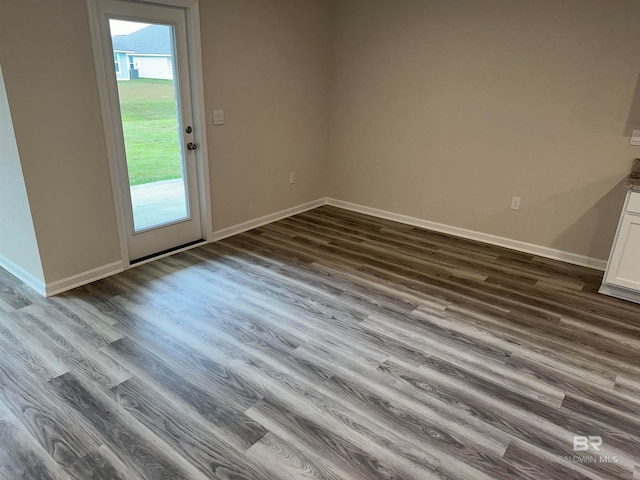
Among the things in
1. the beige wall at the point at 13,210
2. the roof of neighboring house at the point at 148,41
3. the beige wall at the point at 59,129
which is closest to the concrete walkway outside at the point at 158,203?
the beige wall at the point at 59,129

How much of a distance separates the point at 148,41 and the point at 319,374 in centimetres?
286

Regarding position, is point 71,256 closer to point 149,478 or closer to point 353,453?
point 149,478

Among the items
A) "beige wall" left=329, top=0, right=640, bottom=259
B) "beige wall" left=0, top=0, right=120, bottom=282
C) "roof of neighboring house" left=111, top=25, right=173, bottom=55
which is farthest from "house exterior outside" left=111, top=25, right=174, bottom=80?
"beige wall" left=329, top=0, right=640, bottom=259

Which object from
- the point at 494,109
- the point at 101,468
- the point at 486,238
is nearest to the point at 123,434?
the point at 101,468

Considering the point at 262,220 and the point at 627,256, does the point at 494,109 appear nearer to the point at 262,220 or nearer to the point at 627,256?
the point at 627,256

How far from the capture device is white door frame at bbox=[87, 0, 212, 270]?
118 inches

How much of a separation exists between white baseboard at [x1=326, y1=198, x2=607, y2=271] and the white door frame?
78.1 inches

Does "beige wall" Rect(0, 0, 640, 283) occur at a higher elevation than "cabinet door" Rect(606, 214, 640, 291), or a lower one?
higher

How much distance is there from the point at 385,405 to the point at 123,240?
2.48 meters

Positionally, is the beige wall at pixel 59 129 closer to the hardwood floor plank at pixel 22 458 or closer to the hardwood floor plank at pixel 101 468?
the hardwood floor plank at pixel 22 458

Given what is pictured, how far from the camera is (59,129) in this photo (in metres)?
2.91

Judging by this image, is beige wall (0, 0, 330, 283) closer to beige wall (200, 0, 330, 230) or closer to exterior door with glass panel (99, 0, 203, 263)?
beige wall (200, 0, 330, 230)

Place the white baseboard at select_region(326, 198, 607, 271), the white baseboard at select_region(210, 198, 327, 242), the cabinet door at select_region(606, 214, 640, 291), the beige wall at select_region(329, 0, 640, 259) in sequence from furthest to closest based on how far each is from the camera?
1. the white baseboard at select_region(210, 198, 327, 242)
2. the white baseboard at select_region(326, 198, 607, 271)
3. the beige wall at select_region(329, 0, 640, 259)
4. the cabinet door at select_region(606, 214, 640, 291)

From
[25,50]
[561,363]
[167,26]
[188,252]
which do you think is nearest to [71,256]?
[188,252]
